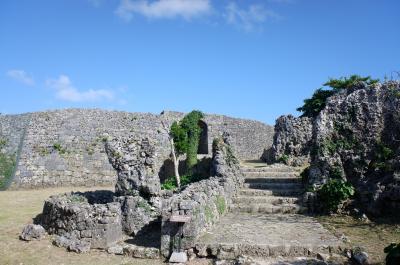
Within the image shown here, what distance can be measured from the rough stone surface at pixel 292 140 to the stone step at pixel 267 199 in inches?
255

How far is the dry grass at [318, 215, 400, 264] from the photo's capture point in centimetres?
745

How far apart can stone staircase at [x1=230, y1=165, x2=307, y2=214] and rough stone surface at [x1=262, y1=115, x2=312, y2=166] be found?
9.79 feet

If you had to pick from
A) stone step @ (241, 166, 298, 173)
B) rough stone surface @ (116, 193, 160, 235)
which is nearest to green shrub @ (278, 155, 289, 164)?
stone step @ (241, 166, 298, 173)

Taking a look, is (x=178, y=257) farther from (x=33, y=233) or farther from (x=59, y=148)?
(x=59, y=148)

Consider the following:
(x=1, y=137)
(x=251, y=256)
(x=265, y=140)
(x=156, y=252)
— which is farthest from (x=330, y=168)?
(x=265, y=140)

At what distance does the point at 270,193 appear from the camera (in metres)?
12.2

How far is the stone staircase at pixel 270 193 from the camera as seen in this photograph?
440 inches

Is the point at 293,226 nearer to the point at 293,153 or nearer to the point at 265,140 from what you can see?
the point at 293,153

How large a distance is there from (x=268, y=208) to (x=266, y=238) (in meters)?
3.17

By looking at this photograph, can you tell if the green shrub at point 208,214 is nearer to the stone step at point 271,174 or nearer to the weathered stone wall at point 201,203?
the weathered stone wall at point 201,203

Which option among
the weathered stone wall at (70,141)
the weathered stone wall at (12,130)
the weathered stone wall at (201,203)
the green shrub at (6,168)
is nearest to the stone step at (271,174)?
the weathered stone wall at (201,203)

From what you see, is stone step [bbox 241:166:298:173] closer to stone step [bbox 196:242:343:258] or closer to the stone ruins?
the stone ruins

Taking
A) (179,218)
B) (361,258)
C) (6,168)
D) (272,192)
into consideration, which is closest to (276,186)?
(272,192)

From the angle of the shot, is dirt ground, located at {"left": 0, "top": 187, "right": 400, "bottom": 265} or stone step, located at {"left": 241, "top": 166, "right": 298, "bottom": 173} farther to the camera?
stone step, located at {"left": 241, "top": 166, "right": 298, "bottom": 173}
